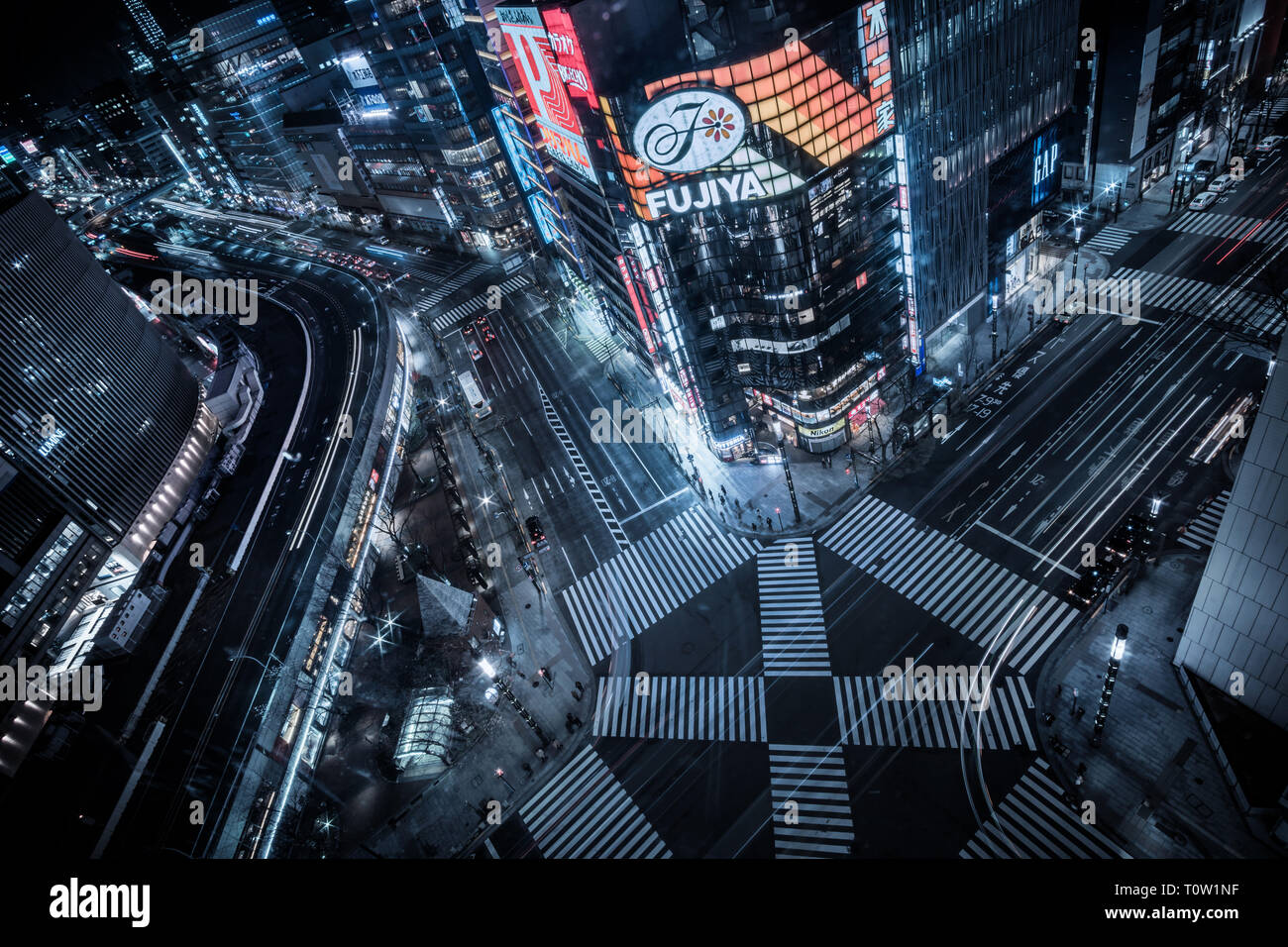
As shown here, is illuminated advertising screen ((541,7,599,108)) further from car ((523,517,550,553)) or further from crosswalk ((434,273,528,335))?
crosswalk ((434,273,528,335))

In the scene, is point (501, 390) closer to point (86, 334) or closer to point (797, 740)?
point (86, 334)

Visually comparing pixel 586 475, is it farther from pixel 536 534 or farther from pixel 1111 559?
pixel 1111 559

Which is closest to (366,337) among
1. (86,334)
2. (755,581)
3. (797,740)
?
(86,334)

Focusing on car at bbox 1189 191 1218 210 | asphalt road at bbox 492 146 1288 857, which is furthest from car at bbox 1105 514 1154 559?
car at bbox 1189 191 1218 210

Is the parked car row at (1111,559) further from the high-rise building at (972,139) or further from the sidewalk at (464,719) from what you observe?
the sidewalk at (464,719)
